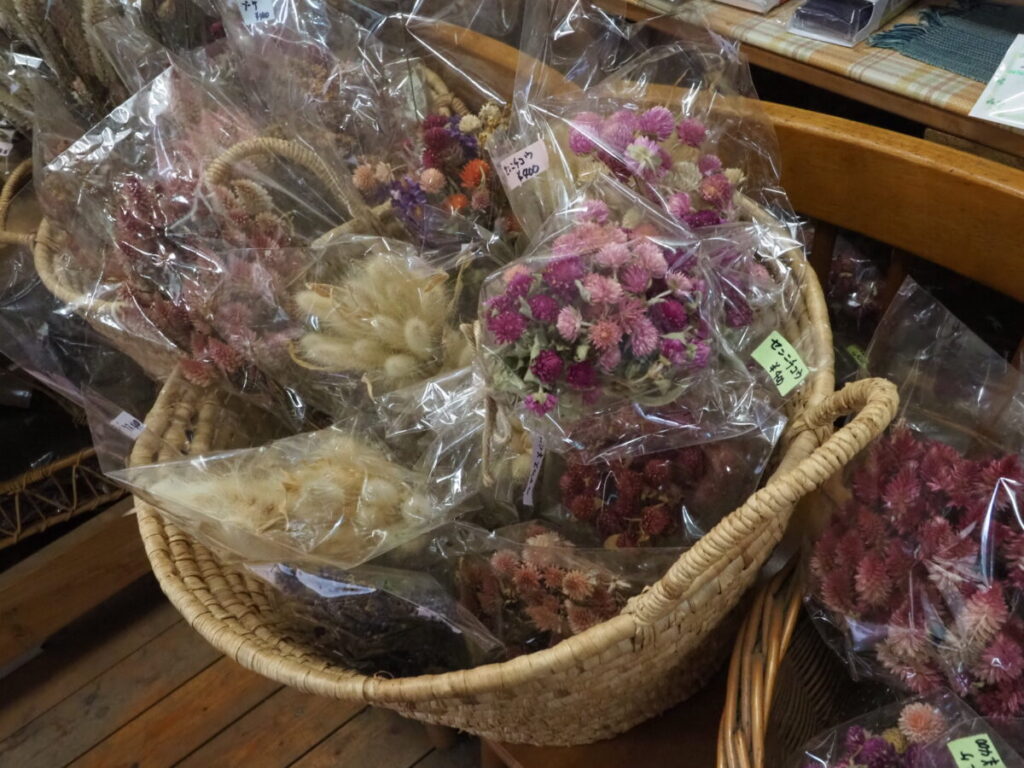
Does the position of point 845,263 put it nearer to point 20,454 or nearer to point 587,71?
point 587,71

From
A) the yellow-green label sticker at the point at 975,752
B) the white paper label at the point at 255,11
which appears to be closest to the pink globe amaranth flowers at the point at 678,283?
the yellow-green label sticker at the point at 975,752

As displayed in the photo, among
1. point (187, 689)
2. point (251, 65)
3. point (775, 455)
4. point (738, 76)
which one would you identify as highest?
point (251, 65)

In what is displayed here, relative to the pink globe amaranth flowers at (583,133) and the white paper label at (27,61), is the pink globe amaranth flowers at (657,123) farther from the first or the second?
the white paper label at (27,61)

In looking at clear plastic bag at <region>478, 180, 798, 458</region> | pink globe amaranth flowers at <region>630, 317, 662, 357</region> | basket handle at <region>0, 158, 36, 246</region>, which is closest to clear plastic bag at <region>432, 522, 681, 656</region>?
clear plastic bag at <region>478, 180, 798, 458</region>

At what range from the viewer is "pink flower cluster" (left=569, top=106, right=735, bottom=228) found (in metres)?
0.83

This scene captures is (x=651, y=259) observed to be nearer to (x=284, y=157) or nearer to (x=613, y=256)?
(x=613, y=256)

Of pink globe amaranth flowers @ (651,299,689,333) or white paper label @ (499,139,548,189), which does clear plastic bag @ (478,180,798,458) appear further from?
white paper label @ (499,139,548,189)

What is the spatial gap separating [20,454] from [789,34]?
1.58m

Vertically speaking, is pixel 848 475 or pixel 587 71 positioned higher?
pixel 587 71

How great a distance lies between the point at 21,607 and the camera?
5.24 ft

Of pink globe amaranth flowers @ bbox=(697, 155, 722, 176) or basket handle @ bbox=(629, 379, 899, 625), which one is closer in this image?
basket handle @ bbox=(629, 379, 899, 625)

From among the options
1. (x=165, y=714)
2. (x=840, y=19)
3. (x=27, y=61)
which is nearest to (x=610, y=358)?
(x=840, y=19)

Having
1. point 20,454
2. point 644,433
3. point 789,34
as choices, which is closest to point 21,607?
point 20,454

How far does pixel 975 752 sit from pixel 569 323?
47cm
